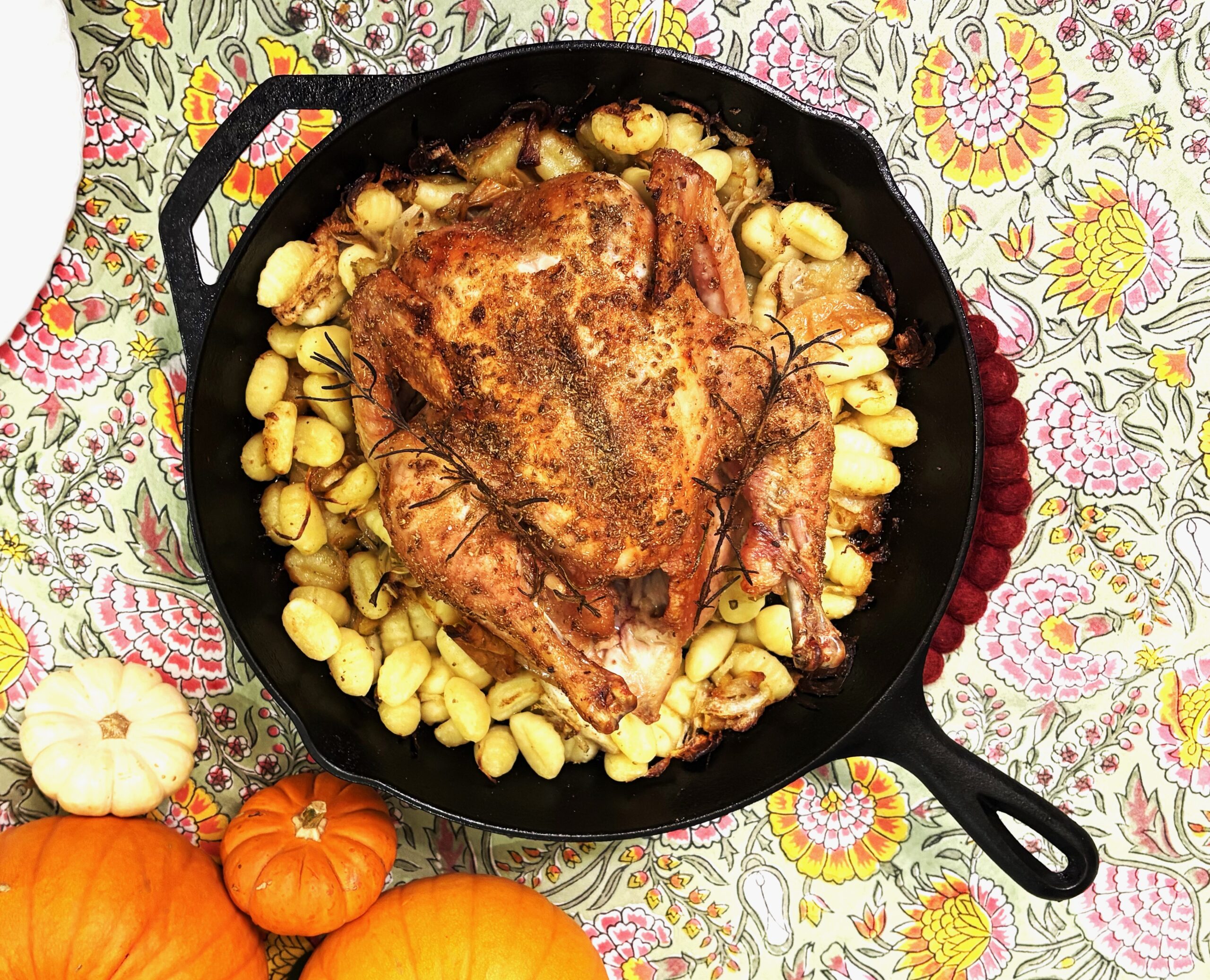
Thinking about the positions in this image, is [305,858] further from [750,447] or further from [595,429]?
[750,447]

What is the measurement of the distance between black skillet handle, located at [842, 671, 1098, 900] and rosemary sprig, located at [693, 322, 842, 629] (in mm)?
426

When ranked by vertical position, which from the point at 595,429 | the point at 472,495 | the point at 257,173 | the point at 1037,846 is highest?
the point at 257,173

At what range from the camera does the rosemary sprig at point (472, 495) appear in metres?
1.74

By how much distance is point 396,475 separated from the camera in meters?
1.79

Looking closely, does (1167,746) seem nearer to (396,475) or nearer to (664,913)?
(664,913)

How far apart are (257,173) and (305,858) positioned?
1523 mm

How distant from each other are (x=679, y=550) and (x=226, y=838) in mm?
1229

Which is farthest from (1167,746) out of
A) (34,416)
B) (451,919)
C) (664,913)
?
(34,416)

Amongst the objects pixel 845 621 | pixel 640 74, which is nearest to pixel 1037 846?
pixel 845 621

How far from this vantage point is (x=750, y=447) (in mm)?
1794

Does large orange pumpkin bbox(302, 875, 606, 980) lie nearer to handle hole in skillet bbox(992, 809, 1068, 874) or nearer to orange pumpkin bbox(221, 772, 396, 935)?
orange pumpkin bbox(221, 772, 396, 935)

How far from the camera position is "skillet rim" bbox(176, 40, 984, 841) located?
6.11 feet

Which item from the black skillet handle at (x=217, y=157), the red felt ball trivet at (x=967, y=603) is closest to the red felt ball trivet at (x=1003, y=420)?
the red felt ball trivet at (x=967, y=603)

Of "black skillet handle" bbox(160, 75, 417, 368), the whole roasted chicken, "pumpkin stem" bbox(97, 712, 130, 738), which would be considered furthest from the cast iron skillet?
"pumpkin stem" bbox(97, 712, 130, 738)
